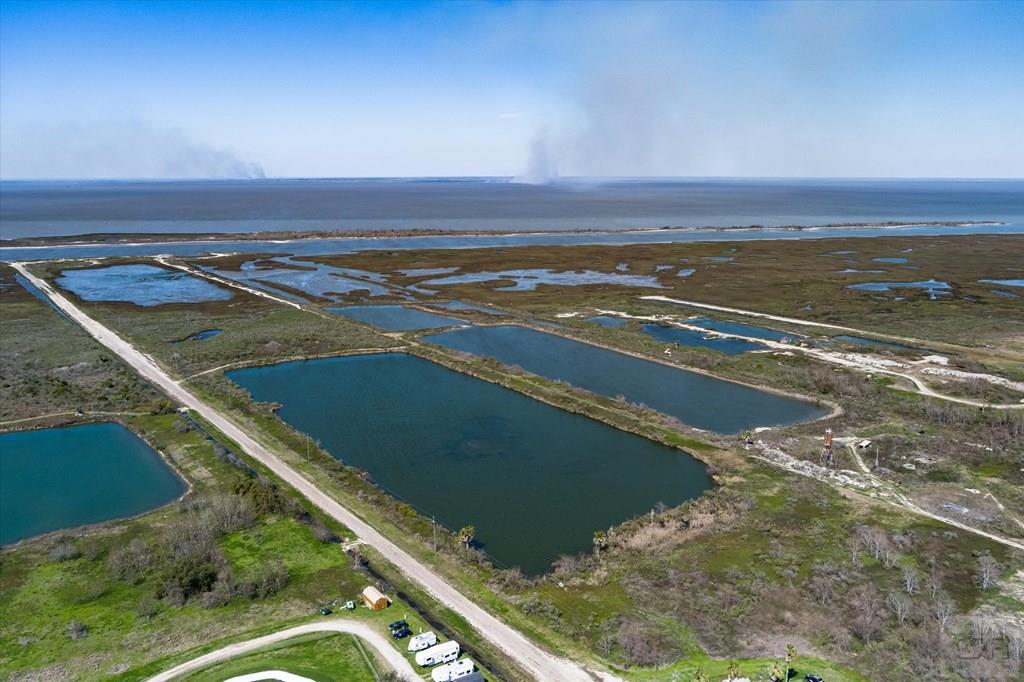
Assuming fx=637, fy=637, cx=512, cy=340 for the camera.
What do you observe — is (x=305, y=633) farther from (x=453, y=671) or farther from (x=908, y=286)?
(x=908, y=286)

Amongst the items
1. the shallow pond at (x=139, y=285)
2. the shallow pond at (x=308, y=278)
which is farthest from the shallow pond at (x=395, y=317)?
the shallow pond at (x=139, y=285)

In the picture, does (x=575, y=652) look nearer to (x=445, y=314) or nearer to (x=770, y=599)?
(x=770, y=599)

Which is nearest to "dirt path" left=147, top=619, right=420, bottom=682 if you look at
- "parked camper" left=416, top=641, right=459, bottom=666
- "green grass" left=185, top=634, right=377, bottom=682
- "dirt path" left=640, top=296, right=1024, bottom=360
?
"green grass" left=185, top=634, right=377, bottom=682

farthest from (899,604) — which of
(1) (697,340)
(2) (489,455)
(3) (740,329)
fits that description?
(3) (740,329)

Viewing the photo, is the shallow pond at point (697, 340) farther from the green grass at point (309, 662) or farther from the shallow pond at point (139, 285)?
the shallow pond at point (139, 285)

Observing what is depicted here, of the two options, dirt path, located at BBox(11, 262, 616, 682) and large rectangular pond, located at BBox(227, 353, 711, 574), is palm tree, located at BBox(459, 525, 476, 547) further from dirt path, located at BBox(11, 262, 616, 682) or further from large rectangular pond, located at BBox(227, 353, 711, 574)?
dirt path, located at BBox(11, 262, 616, 682)
